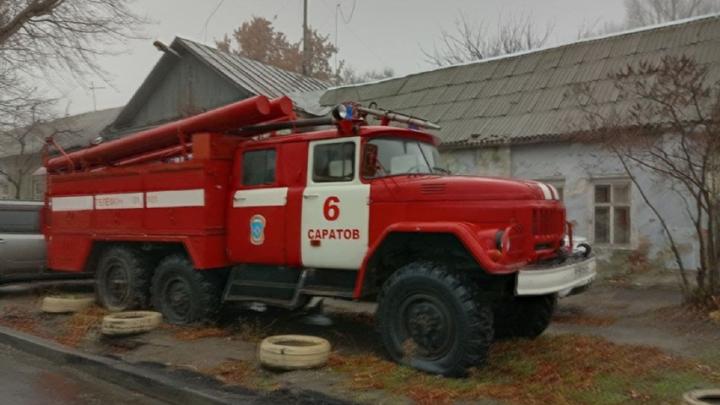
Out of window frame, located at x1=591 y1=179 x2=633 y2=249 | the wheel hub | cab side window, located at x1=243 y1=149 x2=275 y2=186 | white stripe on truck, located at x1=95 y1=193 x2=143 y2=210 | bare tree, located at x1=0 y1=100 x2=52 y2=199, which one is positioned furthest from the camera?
bare tree, located at x1=0 y1=100 x2=52 y2=199

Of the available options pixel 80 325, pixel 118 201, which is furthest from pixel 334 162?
pixel 80 325

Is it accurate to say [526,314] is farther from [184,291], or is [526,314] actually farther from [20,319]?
[20,319]

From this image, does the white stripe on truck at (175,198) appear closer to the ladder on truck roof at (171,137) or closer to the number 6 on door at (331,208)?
the ladder on truck roof at (171,137)

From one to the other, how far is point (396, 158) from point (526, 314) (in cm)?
224

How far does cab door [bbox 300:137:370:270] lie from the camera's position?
6.79 m

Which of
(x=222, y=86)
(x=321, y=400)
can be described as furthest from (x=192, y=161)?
(x=222, y=86)

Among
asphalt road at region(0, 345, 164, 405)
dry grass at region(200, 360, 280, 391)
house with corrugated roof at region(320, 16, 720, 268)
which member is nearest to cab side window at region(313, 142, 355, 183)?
dry grass at region(200, 360, 280, 391)

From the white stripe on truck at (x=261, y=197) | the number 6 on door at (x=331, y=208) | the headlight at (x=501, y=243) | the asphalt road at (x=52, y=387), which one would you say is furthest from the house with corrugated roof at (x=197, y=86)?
the headlight at (x=501, y=243)

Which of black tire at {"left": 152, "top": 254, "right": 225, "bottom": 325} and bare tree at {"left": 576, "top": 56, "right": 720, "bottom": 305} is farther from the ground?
bare tree at {"left": 576, "top": 56, "right": 720, "bottom": 305}

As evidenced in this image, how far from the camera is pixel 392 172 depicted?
6.97 meters

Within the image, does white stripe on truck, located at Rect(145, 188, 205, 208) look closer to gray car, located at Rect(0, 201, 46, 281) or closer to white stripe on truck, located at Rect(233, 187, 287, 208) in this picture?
white stripe on truck, located at Rect(233, 187, 287, 208)

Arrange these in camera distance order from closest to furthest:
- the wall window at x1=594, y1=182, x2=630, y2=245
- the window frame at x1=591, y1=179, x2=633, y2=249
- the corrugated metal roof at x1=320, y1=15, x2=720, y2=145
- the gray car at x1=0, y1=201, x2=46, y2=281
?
the gray car at x1=0, y1=201, x2=46, y2=281
the window frame at x1=591, y1=179, x2=633, y2=249
the wall window at x1=594, y1=182, x2=630, y2=245
the corrugated metal roof at x1=320, y1=15, x2=720, y2=145

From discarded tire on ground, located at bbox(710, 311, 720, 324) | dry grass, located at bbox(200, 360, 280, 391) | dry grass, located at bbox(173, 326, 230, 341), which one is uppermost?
discarded tire on ground, located at bbox(710, 311, 720, 324)

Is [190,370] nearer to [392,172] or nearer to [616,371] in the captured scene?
[392,172]
